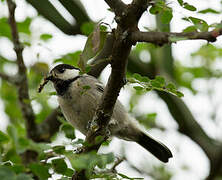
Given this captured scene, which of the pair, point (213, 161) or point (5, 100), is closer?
point (213, 161)

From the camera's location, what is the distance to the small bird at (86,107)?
153 inches

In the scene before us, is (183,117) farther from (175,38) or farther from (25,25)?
(175,38)

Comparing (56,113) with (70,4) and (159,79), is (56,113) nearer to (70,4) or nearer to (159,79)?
(70,4)

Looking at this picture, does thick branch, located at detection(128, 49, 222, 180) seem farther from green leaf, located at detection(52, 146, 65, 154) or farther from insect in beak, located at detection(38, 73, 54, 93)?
green leaf, located at detection(52, 146, 65, 154)

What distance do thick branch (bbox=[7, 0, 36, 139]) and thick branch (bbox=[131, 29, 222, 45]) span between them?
2439mm

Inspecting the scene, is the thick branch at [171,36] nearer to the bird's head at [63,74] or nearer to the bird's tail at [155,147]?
the bird's head at [63,74]

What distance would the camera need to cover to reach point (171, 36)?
1.86 metres

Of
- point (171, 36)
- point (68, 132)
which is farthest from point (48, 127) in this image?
point (171, 36)

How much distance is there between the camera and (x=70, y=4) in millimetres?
4602

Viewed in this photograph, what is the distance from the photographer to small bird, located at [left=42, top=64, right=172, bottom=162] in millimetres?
3881

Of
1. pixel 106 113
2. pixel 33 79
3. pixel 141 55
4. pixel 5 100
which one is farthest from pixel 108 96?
pixel 5 100

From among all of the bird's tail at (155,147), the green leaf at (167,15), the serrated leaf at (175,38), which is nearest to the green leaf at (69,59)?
the bird's tail at (155,147)

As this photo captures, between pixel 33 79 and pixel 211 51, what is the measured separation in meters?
2.57

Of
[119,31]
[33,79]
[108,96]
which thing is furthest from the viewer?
[33,79]
